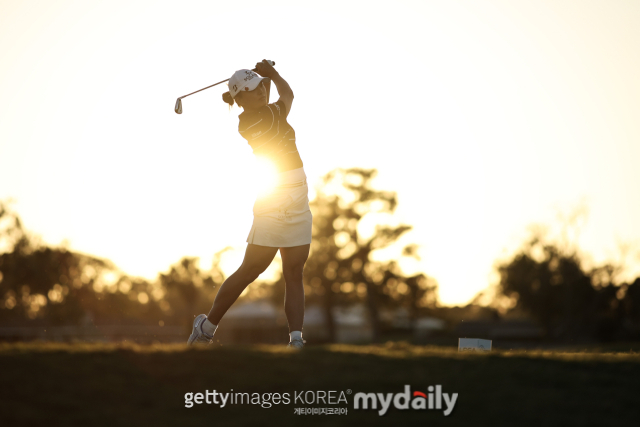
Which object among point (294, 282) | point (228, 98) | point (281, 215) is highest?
point (228, 98)

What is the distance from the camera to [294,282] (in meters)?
6.23

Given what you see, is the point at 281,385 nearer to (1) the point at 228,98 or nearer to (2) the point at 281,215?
(2) the point at 281,215

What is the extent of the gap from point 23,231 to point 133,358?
5773 cm

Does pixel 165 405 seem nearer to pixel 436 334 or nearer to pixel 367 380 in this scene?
pixel 367 380

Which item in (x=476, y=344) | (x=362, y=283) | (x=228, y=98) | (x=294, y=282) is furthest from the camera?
(x=362, y=283)

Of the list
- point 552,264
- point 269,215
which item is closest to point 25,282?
point 552,264

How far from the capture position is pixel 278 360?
3.93 m

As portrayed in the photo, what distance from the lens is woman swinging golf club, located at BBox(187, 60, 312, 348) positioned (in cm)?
590

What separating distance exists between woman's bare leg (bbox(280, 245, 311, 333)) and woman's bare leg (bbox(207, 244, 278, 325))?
0.57 ft

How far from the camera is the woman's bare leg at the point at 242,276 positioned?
235 inches

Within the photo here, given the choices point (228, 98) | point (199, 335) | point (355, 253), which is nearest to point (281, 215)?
point (228, 98)

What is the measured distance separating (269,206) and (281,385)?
8.62 feet

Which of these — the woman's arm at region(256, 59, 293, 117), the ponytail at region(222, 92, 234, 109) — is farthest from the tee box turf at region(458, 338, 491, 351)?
the ponytail at region(222, 92, 234, 109)

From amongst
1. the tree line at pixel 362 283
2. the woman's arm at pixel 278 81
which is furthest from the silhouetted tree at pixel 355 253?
the woman's arm at pixel 278 81
